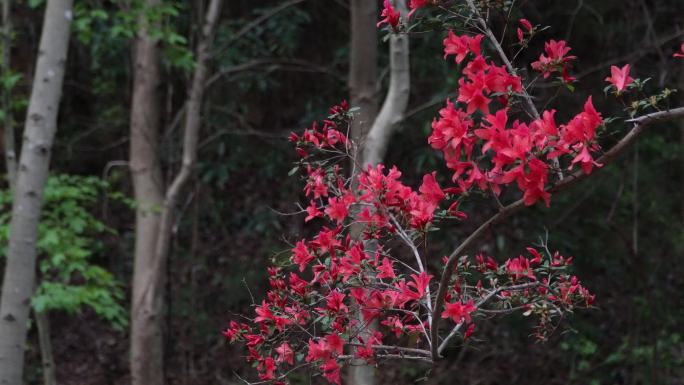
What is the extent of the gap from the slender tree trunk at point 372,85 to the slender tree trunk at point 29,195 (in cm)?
154

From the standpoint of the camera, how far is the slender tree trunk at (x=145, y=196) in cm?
588

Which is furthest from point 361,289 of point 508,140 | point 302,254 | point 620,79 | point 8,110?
point 8,110

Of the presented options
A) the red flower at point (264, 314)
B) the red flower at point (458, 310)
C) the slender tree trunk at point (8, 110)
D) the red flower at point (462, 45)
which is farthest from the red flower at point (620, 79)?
the slender tree trunk at point (8, 110)

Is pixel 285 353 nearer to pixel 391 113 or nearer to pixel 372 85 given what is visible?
pixel 391 113

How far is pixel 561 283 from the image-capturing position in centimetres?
219

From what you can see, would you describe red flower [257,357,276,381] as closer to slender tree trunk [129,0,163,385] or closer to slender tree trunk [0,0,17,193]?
slender tree trunk [0,0,17,193]

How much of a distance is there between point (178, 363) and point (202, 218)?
1643 millimetres

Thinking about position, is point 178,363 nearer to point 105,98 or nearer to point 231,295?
point 231,295

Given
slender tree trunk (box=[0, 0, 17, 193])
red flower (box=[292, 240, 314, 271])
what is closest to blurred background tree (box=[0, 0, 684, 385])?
slender tree trunk (box=[0, 0, 17, 193])

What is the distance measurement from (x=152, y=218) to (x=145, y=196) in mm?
176

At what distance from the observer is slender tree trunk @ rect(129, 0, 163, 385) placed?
19.3 feet

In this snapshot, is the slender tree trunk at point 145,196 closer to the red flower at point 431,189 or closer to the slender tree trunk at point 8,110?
the slender tree trunk at point 8,110

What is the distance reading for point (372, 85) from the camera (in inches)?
184

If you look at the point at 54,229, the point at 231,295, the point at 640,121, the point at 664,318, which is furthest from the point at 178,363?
the point at 640,121
